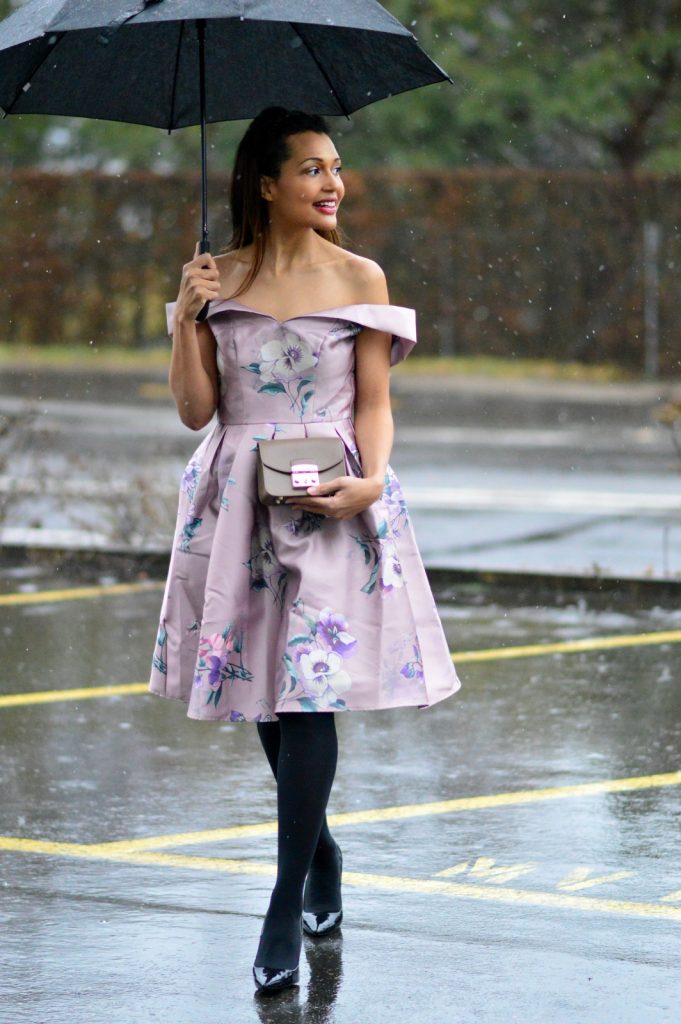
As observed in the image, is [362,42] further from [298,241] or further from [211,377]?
[211,377]

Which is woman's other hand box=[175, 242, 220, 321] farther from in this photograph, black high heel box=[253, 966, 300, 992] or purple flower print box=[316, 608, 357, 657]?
black high heel box=[253, 966, 300, 992]

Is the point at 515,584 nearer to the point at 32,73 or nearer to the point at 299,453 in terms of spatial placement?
the point at 32,73

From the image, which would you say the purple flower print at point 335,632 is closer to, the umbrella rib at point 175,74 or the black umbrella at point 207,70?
the black umbrella at point 207,70

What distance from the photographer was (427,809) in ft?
19.2

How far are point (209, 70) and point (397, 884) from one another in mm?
2150

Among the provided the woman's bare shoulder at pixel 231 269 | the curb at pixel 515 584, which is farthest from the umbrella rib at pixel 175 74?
the curb at pixel 515 584

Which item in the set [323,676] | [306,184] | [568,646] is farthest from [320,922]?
[568,646]

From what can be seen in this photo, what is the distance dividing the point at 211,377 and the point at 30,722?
2.67m

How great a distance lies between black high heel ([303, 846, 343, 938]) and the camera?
475 centimetres

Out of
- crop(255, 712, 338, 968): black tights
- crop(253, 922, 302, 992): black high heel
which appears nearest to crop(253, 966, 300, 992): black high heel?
crop(253, 922, 302, 992): black high heel

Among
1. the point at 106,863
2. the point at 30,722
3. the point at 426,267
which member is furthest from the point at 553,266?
the point at 106,863

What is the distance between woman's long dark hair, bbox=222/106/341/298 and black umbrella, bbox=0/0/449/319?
0.90 feet

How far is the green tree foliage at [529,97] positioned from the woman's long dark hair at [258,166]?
21380 millimetres

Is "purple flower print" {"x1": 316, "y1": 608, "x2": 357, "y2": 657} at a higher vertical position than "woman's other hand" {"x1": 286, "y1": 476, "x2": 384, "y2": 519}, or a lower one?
lower
